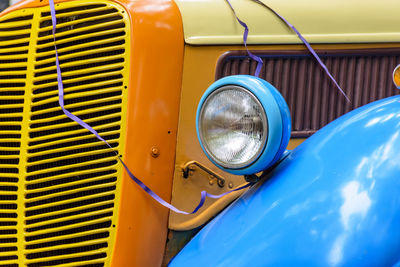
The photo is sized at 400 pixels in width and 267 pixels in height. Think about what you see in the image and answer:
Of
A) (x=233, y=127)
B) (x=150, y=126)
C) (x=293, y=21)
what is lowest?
(x=150, y=126)

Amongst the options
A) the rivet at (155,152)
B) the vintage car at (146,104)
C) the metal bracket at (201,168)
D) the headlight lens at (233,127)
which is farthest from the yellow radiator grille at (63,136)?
the headlight lens at (233,127)

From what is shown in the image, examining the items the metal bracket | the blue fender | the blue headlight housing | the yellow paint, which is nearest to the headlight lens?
the blue headlight housing

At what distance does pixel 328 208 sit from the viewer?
3.93 feet

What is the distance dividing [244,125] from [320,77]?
2.44 feet

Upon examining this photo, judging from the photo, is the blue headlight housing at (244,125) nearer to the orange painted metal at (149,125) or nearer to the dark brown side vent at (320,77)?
the orange painted metal at (149,125)

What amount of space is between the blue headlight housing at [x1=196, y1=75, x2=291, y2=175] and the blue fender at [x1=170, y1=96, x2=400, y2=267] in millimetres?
101

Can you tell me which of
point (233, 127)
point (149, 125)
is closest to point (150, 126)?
point (149, 125)

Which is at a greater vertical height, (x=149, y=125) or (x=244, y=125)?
(x=244, y=125)

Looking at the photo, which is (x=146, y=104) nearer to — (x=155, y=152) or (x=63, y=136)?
(x=155, y=152)

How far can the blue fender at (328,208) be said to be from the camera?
114cm

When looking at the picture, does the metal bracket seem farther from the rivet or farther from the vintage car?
the rivet

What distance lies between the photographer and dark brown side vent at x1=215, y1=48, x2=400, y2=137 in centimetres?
196

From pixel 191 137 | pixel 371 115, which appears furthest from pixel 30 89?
pixel 371 115

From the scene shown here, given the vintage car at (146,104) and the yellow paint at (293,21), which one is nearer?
the vintage car at (146,104)
